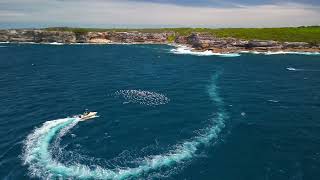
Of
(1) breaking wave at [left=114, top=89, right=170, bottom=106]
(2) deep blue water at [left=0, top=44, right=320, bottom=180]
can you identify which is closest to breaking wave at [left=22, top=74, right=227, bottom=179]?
(2) deep blue water at [left=0, top=44, right=320, bottom=180]

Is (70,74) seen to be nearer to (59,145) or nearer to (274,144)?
(59,145)

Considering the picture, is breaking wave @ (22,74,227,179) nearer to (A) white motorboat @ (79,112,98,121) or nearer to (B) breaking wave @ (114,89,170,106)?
(A) white motorboat @ (79,112,98,121)

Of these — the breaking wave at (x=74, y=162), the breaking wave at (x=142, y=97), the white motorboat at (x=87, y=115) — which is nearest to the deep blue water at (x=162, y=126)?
the breaking wave at (x=74, y=162)

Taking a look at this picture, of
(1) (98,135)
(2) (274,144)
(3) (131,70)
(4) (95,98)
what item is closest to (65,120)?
(1) (98,135)

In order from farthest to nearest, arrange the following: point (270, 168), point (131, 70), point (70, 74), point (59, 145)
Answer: point (131, 70) < point (70, 74) < point (59, 145) < point (270, 168)

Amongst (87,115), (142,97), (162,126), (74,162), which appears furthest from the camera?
(142,97)

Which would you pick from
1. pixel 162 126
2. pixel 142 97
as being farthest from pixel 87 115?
pixel 142 97

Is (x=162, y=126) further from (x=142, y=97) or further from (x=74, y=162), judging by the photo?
(x=142, y=97)
